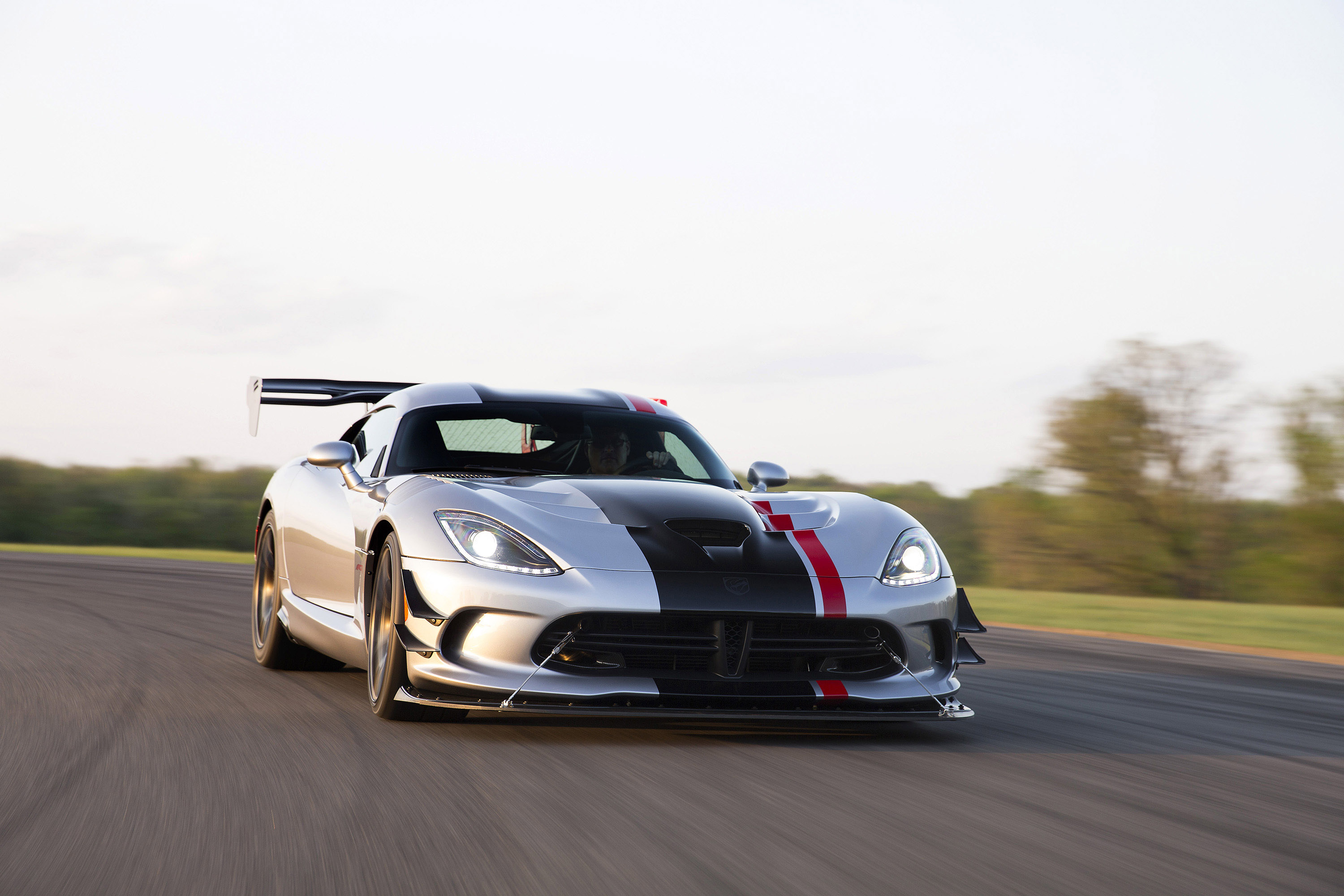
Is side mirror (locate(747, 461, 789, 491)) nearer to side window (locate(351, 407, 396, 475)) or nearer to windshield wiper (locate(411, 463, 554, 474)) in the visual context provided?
windshield wiper (locate(411, 463, 554, 474))

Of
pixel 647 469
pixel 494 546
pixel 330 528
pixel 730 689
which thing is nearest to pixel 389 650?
pixel 494 546

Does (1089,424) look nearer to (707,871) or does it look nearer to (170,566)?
(170,566)

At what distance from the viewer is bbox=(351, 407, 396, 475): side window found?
644 centimetres

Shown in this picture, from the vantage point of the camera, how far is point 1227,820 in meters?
3.72

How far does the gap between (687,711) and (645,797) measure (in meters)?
0.72

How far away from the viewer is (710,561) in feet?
15.9

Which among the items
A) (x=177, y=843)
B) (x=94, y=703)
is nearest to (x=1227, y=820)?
(x=177, y=843)

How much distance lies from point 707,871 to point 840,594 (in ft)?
6.25

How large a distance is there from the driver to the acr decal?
1839 mm

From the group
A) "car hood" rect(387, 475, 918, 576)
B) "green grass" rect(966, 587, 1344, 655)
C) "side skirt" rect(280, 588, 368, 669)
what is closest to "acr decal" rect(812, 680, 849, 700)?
"car hood" rect(387, 475, 918, 576)

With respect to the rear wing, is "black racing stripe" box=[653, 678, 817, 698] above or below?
below

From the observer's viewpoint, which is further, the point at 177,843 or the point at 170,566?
the point at 170,566

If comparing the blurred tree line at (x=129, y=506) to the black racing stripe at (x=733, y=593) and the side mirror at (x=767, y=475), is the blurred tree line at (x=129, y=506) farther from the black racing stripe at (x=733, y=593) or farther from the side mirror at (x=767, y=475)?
the black racing stripe at (x=733, y=593)

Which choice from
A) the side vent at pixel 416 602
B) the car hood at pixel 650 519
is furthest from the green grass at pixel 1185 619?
the side vent at pixel 416 602
